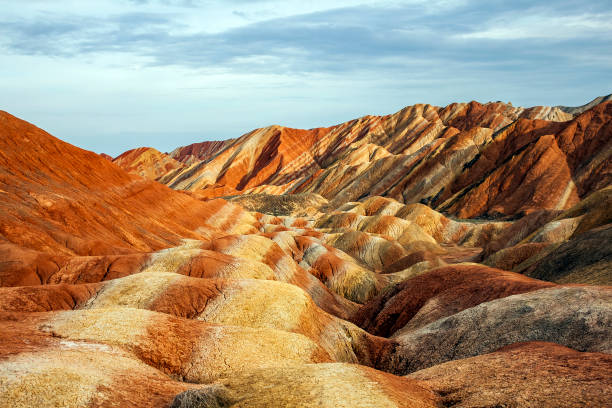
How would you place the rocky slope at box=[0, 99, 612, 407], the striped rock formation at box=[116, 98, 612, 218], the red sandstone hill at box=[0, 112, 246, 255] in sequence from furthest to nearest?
the striped rock formation at box=[116, 98, 612, 218] < the red sandstone hill at box=[0, 112, 246, 255] < the rocky slope at box=[0, 99, 612, 407]

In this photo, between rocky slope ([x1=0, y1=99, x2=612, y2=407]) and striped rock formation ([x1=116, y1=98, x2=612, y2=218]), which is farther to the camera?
striped rock formation ([x1=116, y1=98, x2=612, y2=218])

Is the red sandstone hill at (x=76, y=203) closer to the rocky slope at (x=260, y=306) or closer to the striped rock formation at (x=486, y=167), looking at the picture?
the rocky slope at (x=260, y=306)

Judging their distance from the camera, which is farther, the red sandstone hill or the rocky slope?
the red sandstone hill

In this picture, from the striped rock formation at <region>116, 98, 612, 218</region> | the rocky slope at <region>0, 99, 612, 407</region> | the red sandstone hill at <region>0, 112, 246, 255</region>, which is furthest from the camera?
the striped rock formation at <region>116, 98, 612, 218</region>

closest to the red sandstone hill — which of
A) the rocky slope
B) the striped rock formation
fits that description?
the rocky slope

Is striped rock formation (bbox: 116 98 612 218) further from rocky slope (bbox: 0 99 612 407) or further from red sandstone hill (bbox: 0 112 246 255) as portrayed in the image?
red sandstone hill (bbox: 0 112 246 255)

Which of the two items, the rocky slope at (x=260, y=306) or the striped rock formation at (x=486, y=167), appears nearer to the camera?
the rocky slope at (x=260, y=306)

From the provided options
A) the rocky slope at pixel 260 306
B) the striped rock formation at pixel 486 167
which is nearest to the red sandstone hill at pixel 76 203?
the rocky slope at pixel 260 306

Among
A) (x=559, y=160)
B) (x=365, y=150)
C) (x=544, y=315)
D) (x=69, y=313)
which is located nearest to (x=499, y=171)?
(x=559, y=160)

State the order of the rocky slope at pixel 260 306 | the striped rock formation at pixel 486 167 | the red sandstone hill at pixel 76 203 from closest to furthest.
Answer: the rocky slope at pixel 260 306 → the red sandstone hill at pixel 76 203 → the striped rock formation at pixel 486 167
